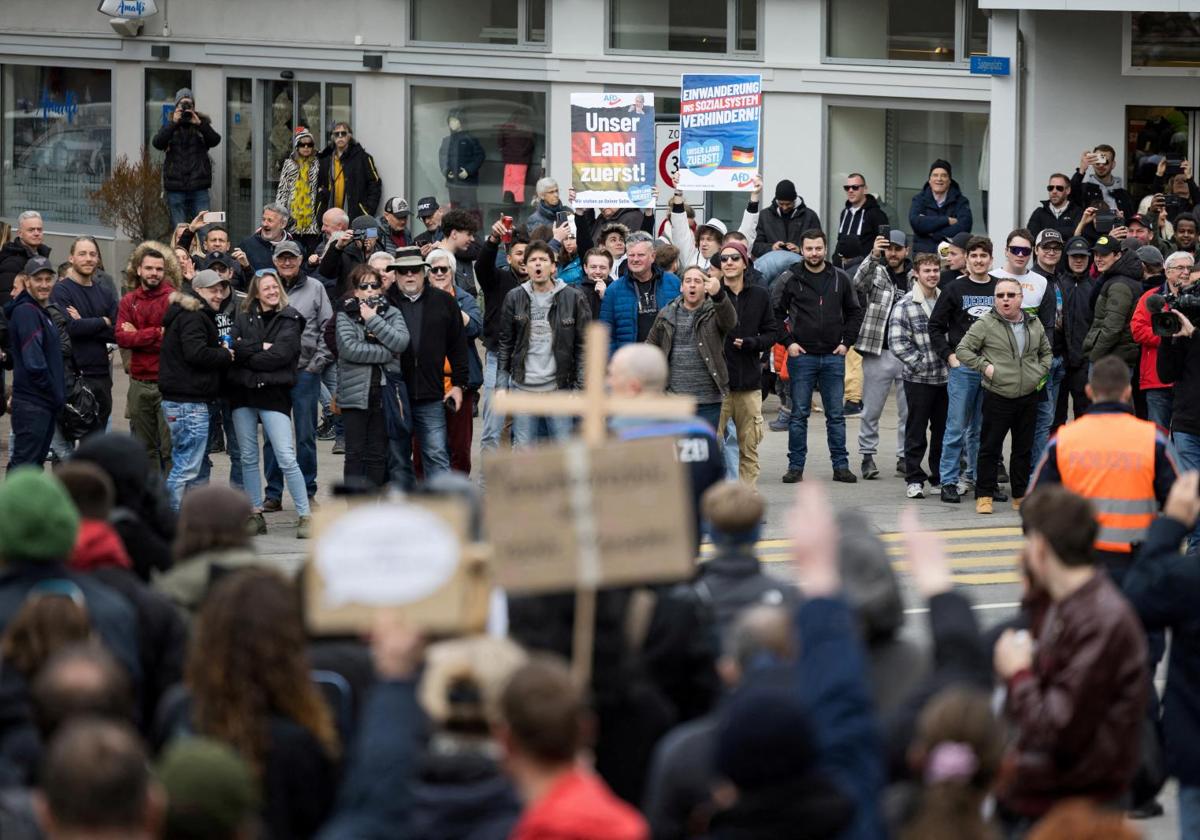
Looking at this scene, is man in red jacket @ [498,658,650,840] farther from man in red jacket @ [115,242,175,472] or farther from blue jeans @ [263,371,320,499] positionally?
man in red jacket @ [115,242,175,472]

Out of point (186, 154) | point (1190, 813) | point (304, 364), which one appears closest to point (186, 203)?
point (186, 154)

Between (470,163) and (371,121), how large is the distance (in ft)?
4.58

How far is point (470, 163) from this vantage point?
25.0 metres

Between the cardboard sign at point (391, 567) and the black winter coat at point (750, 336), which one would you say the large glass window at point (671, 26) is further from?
the cardboard sign at point (391, 567)

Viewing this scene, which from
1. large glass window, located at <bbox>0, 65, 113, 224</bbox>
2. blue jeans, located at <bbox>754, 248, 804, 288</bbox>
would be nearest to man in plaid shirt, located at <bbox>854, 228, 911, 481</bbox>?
blue jeans, located at <bbox>754, 248, 804, 288</bbox>

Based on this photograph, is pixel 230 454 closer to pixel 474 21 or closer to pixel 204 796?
pixel 204 796

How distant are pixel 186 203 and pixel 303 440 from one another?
11.3 m

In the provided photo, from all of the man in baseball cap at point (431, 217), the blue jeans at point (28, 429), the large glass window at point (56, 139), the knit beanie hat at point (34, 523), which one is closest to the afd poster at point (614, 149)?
the man in baseball cap at point (431, 217)

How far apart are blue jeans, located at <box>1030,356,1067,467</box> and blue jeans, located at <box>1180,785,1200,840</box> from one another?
8562 mm

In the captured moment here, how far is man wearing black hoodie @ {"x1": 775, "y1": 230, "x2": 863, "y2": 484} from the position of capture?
15680 millimetres

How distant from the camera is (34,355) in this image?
13.5 m

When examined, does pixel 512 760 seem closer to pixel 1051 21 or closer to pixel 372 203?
pixel 1051 21

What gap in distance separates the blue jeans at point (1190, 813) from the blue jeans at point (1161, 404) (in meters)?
8.16

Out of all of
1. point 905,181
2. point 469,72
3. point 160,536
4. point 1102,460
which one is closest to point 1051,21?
point 905,181
